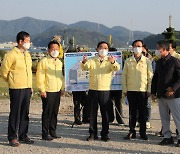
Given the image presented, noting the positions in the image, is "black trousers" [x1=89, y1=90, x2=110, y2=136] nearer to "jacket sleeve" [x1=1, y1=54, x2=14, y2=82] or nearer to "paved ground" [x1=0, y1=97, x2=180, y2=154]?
"paved ground" [x1=0, y1=97, x2=180, y2=154]

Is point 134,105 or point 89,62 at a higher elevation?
point 89,62

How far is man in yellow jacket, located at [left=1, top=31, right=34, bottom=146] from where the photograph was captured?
621cm

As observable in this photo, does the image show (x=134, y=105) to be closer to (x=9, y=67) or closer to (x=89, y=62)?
(x=89, y=62)

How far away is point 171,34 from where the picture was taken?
3056 cm

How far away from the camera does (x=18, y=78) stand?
20.5 ft

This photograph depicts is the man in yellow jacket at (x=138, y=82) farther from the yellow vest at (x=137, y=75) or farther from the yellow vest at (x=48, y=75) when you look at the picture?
the yellow vest at (x=48, y=75)

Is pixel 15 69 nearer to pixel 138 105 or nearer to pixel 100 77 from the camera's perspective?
pixel 100 77

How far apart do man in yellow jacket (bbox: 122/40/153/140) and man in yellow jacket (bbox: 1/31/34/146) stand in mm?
1981

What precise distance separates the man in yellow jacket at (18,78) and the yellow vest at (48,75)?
282mm

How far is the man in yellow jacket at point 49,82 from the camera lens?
6676mm

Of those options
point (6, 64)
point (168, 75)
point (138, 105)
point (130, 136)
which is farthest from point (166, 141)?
point (6, 64)

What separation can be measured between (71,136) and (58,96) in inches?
38.3

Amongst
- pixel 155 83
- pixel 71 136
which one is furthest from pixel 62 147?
pixel 155 83

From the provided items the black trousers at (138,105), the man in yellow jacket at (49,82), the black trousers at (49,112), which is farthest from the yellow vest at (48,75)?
the black trousers at (138,105)
